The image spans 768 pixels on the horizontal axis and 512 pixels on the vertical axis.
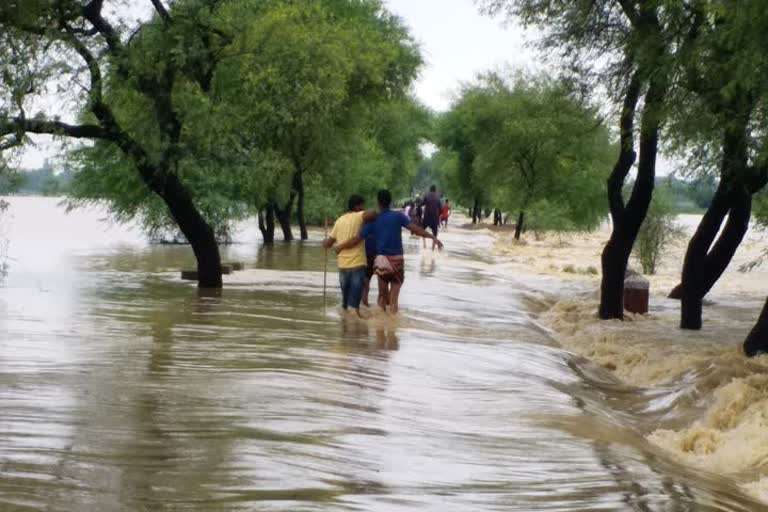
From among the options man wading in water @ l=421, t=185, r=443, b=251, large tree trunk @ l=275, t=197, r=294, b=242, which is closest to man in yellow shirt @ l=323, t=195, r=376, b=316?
man wading in water @ l=421, t=185, r=443, b=251

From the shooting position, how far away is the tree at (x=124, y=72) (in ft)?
57.0

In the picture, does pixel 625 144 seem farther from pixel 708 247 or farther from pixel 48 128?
pixel 48 128

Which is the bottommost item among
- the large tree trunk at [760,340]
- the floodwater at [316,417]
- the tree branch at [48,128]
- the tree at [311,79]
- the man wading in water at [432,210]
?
the floodwater at [316,417]

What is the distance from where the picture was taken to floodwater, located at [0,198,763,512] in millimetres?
6191

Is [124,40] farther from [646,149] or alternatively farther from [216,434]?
[216,434]

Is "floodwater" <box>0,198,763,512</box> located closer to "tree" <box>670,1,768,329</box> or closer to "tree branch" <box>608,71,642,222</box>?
"tree" <box>670,1,768,329</box>

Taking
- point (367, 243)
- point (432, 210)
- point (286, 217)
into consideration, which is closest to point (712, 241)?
point (367, 243)

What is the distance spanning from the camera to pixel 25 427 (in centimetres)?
726

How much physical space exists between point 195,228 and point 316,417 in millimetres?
12893

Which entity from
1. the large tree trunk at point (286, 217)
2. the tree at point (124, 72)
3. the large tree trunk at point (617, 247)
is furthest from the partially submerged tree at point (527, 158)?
the tree at point (124, 72)

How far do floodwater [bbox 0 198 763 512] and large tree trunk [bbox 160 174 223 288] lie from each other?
139 inches

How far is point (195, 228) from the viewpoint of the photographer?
2069cm

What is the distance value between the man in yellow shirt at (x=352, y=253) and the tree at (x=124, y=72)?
15.1 ft

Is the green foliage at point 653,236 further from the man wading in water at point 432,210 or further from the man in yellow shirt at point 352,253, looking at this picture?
the man in yellow shirt at point 352,253
